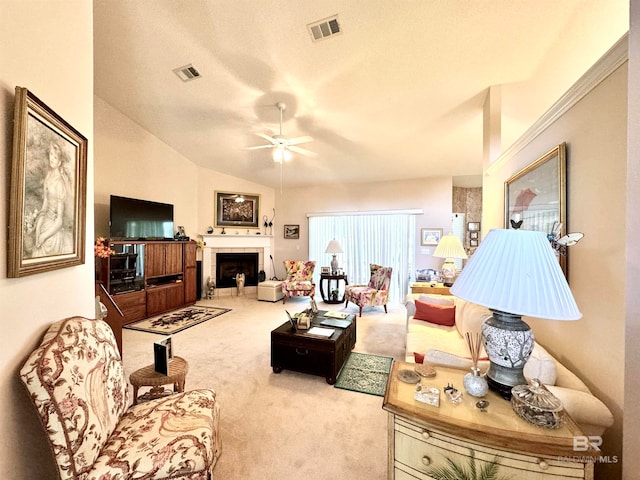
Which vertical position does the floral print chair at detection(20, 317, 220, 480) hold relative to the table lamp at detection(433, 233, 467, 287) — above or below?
below

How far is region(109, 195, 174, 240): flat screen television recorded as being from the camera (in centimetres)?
372

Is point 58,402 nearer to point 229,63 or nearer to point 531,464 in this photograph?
point 531,464

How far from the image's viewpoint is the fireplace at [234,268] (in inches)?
234

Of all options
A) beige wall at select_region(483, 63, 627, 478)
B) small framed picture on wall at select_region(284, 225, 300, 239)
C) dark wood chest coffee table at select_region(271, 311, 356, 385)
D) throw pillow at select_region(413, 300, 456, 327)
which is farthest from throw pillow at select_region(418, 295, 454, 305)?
small framed picture on wall at select_region(284, 225, 300, 239)

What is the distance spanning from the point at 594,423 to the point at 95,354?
2185mm

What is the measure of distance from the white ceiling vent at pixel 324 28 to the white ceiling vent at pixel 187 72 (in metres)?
1.36

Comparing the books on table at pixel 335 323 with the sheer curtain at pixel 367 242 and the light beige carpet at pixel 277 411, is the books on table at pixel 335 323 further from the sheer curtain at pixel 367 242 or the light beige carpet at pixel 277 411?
the sheer curtain at pixel 367 242

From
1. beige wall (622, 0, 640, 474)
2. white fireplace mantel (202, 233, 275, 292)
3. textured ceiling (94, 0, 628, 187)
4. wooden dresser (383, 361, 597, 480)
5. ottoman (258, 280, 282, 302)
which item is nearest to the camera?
beige wall (622, 0, 640, 474)

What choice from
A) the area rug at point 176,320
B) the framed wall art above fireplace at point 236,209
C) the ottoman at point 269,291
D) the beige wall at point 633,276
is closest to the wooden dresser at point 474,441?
the beige wall at point 633,276

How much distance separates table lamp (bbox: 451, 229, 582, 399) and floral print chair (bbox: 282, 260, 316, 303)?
14.4 feet

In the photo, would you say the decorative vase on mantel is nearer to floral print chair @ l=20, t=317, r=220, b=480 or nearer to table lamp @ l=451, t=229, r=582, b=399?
table lamp @ l=451, t=229, r=582, b=399

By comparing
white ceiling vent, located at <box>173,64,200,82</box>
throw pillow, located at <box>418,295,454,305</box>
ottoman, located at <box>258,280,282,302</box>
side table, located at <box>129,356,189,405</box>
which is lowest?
ottoman, located at <box>258,280,282,302</box>

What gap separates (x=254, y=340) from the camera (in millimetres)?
3418

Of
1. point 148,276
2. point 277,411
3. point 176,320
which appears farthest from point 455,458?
point 148,276
